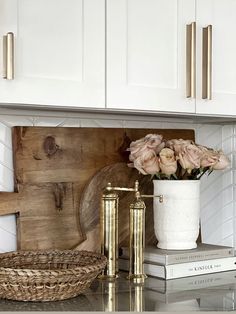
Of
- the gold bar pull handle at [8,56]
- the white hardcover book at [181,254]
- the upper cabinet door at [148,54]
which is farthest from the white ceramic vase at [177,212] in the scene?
the gold bar pull handle at [8,56]

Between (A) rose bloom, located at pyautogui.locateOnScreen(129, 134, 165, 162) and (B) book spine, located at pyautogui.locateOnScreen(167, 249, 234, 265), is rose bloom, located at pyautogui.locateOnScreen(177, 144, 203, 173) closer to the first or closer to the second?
(A) rose bloom, located at pyautogui.locateOnScreen(129, 134, 165, 162)

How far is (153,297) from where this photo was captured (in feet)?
6.39

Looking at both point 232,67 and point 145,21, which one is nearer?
point 145,21

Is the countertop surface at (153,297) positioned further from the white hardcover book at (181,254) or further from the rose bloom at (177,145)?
the rose bloom at (177,145)

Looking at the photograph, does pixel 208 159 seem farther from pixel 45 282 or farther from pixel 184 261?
pixel 45 282

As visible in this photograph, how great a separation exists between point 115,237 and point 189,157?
38cm

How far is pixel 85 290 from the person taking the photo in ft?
6.51

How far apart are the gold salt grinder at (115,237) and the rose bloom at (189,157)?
21 cm

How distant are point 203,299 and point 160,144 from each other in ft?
2.00

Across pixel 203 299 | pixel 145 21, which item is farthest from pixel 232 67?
pixel 203 299

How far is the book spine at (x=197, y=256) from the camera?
2.19 m

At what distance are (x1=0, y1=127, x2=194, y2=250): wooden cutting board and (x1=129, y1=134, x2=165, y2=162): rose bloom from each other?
0.37 ft

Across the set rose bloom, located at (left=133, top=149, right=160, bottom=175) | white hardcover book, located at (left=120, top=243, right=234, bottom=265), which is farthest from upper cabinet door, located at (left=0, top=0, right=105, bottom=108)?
white hardcover book, located at (left=120, top=243, right=234, bottom=265)

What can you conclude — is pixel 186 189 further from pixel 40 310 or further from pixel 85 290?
pixel 40 310
